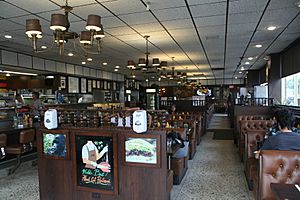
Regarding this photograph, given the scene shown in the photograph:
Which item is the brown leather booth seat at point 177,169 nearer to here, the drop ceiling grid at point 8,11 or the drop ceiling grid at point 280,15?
the drop ceiling grid at point 280,15

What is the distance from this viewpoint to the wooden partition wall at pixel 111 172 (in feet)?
9.60

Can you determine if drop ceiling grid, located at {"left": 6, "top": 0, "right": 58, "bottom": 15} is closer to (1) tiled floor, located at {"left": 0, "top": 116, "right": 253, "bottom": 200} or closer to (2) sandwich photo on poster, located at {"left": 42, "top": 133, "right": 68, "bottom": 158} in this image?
(2) sandwich photo on poster, located at {"left": 42, "top": 133, "right": 68, "bottom": 158}

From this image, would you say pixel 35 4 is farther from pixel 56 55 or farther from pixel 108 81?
pixel 108 81

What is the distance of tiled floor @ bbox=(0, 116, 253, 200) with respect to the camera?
3.76 metres

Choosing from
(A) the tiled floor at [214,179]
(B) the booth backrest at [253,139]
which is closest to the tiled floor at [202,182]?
(A) the tiled floor at [214,179]

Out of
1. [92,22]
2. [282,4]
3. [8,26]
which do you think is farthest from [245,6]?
[8,26]

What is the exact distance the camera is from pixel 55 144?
134 inches

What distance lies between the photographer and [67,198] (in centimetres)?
335

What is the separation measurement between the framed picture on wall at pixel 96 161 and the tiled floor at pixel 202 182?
1157 millimetres

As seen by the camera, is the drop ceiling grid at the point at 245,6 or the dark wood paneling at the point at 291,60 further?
the dark wood paneling at the point at 291,60

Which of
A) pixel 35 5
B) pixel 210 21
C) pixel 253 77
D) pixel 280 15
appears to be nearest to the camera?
pixel 35 5

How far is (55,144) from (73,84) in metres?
8.37

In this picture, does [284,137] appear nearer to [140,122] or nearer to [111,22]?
[140,122]

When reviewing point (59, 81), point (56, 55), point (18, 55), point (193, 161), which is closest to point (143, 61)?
point (193, 161)
